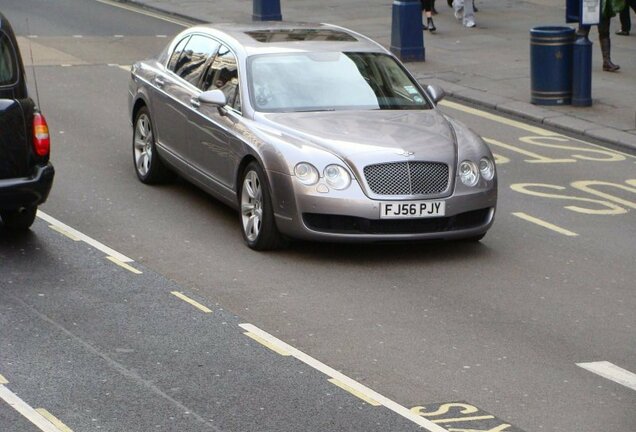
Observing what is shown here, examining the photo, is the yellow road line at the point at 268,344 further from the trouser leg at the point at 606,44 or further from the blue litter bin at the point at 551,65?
the trouser leg at the point at 606,44

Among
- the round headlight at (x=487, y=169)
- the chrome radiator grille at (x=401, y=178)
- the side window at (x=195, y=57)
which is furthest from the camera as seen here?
the side window at (x=195, y=57)

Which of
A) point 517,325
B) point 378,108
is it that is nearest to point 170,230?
point 378,108

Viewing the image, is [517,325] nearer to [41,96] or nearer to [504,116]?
[504,116]

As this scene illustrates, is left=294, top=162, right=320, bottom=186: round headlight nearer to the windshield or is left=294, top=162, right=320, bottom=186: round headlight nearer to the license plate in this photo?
the license plate

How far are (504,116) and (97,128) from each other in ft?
16.6

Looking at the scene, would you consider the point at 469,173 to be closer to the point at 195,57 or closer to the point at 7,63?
the point at 195,57

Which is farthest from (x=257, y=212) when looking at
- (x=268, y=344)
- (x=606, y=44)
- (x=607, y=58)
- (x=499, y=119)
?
(x=607, y=58)

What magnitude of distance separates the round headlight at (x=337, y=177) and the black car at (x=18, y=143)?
82.0 inches

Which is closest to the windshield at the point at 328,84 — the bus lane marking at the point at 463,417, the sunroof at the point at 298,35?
the sunroof at the point at 298,35

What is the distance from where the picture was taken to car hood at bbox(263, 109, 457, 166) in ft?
34.7

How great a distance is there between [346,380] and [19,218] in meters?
4.13

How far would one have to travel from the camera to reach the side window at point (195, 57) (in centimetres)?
1238

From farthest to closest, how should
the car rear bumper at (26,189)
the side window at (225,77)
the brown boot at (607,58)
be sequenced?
the brown boot at (607,58)
the side window at (225,77)
the car rear bumper at (26,189)

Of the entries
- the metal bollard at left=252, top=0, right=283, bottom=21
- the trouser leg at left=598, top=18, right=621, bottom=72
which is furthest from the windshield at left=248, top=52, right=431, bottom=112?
the metal bollard at left=252, top=0, right=283, bottom=21
